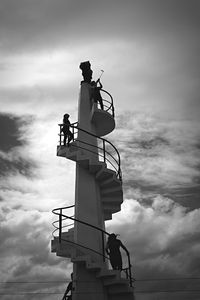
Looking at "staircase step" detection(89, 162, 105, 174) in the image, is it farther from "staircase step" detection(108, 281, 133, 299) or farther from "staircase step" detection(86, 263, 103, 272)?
"staircase step" detection(108, 281, 133, 299)

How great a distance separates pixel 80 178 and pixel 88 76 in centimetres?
629

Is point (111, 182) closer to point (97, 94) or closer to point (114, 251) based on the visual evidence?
point (114, 251)

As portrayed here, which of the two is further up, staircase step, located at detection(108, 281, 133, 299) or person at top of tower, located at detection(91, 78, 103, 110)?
person at top of tower, located at detection(91, 78, 103, 110)

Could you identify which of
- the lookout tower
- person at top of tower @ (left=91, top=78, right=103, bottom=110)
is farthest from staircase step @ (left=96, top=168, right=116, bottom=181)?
person at top of tower @ (left=91, top=78, right=103, bottom=110)

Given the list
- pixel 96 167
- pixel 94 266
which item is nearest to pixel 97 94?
pixel 96 167

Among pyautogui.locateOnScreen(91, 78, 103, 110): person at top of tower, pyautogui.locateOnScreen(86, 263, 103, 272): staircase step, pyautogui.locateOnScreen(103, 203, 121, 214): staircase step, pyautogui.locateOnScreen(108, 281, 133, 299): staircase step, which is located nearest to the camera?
pyautogui.locateOnScreen(86, 263, 103, 272): staircase step

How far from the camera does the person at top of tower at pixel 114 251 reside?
37.9 ft

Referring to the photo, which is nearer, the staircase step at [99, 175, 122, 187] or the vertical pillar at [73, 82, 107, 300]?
the vertical pillar at [73, 82, 107, 300]

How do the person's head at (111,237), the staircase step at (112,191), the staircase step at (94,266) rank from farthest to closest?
the staircase step at (112,191)
the person's head at (111,237)
the staircase step at (94,266)

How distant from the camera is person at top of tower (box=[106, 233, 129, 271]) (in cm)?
1156

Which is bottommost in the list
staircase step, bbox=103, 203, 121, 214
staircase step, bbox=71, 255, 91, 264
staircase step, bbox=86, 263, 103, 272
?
staircase step, bbox=86, 263, 103, 272

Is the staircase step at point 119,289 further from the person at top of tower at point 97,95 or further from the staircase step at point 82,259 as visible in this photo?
the person at top of tower at point 97,95

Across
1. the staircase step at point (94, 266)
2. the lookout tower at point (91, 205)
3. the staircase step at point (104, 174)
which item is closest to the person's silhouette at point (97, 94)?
the lookout tower at point (91, 205)

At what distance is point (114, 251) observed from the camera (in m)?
11.7
